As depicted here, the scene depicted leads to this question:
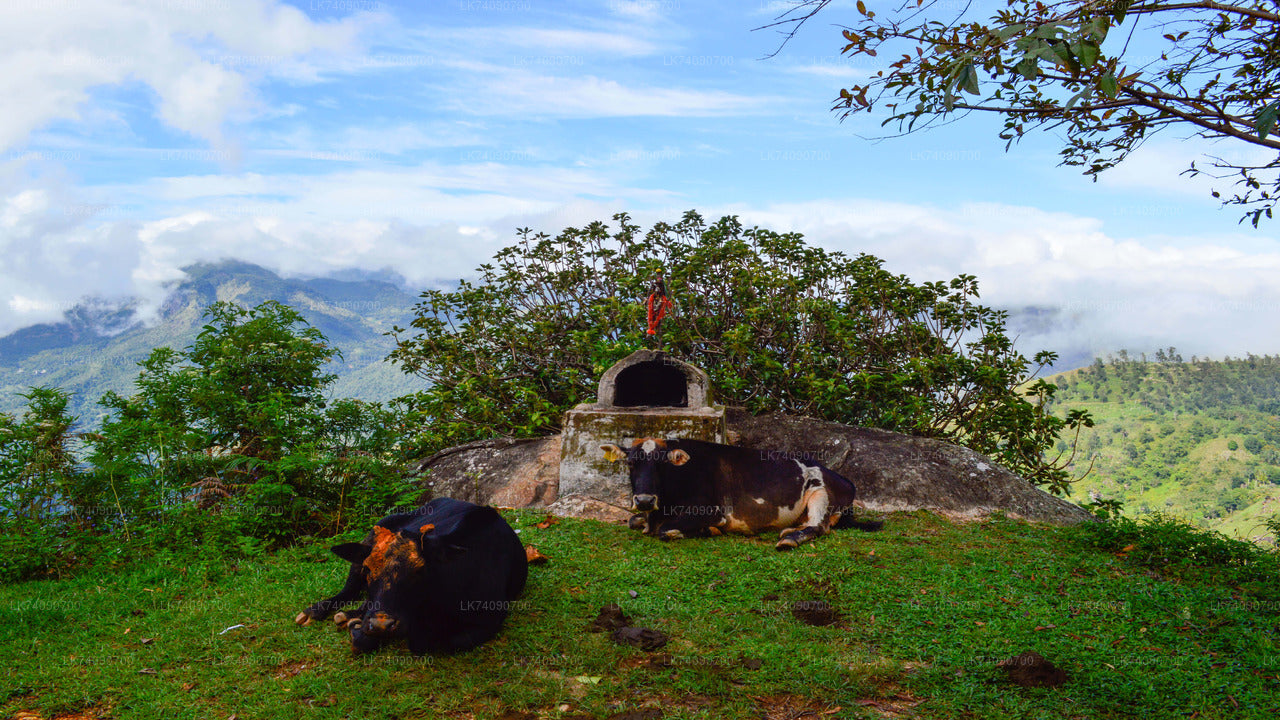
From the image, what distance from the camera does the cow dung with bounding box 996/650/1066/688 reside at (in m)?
4.26

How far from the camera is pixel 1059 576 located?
6.29 m

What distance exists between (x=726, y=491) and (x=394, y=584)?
4.05 m

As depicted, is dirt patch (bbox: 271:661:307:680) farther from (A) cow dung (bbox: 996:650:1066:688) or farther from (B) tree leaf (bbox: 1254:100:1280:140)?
(B) tree leaf (bbox: 1254:100:1280:140)

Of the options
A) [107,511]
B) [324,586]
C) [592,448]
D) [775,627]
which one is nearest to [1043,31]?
[775,627]

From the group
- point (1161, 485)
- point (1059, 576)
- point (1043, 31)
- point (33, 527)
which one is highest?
point (1043, 31)

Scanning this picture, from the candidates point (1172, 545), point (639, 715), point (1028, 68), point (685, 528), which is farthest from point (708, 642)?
point (1172, 545)

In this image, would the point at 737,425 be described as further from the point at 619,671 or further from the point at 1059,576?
the point at 619,671

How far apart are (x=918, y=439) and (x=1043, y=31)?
7.69m

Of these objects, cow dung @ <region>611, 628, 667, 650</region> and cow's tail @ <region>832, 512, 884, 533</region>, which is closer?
cow dung @ <region>611, 628, 667, 650</region>

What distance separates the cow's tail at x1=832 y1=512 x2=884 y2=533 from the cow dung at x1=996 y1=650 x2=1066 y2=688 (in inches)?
127

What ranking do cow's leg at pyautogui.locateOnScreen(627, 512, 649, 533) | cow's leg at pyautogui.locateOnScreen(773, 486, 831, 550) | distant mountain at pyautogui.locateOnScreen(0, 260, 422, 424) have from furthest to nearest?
distant mountain at pyautogui.locateOnScreen(0, 260, 422, 424), cow's leg at pyautogui.locateOnScreen(627, 512, 649, 533), cow's leg at pyautogui.locateOnScreen(773, 486, 831, 550)

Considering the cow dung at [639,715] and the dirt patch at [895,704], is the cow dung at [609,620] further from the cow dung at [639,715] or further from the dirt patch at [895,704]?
the dirt patch at [895,704]

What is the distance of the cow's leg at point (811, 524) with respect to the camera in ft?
23.1

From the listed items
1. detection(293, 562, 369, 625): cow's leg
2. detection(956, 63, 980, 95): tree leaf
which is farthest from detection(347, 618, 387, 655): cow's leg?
detection(956, 63, 980, 95): tree leaf
